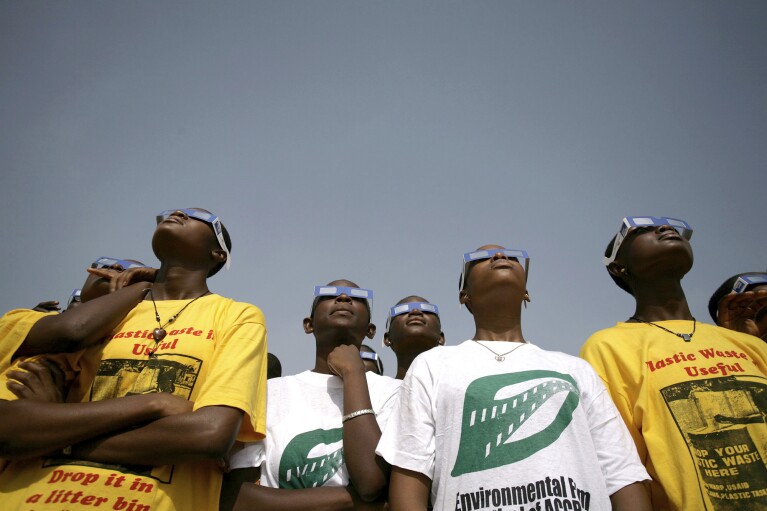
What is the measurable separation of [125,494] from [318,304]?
8.51 ft

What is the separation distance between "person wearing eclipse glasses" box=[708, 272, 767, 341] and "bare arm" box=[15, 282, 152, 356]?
5.73 metres

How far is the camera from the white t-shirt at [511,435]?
9.16 feet

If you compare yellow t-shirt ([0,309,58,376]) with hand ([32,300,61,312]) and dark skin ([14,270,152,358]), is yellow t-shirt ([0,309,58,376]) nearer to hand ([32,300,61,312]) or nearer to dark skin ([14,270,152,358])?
dark skin ([14,270,152,358])

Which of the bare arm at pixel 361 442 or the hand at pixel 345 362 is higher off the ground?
the hand at pixel 345 362

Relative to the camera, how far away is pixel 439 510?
9.40 feet

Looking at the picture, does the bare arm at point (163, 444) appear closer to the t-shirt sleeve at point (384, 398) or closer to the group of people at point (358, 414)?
the group of people at point (358, 414)

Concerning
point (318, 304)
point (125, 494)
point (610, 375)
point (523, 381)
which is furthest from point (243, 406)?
point (610, 375)

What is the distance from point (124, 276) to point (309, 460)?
7.06ft

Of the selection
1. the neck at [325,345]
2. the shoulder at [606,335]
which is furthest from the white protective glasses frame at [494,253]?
the neck at [325,345]

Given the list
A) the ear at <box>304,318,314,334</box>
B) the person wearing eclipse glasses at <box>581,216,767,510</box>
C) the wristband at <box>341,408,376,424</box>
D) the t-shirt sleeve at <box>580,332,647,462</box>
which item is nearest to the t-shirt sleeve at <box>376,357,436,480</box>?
the wristband at <box>341,408,376,424</box>

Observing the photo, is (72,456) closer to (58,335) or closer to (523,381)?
(58,335)

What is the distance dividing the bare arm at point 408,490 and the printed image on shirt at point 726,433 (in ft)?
5.98

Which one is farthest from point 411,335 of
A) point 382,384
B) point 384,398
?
point 384,398

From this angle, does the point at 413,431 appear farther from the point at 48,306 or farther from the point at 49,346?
the point at 48,306
